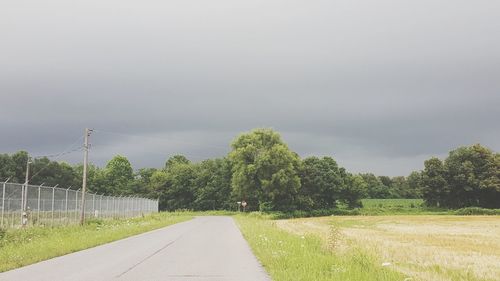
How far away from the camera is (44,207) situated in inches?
1341

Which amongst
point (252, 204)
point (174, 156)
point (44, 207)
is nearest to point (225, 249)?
point (44, 207)

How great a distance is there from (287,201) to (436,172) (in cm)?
3305

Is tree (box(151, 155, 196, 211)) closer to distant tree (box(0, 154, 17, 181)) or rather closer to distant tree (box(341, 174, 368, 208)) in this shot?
distant tree (box(0, 154, 17, 181))

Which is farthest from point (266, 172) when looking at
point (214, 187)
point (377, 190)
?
point (377, 190)

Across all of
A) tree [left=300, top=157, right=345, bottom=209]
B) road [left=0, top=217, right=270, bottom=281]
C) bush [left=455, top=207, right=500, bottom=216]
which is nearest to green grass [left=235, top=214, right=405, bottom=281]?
road [left=0, top=217, right=270, bottom=281]

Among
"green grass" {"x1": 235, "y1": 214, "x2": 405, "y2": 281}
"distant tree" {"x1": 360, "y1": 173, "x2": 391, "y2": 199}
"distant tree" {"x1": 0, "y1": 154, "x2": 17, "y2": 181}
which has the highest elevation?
"distant tree" {"x1": 0, "y1": 154, "x2": 17, "y2": 181}

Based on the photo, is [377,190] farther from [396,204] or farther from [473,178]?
[473,178]

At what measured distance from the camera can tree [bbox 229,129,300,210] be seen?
9362 centimetres

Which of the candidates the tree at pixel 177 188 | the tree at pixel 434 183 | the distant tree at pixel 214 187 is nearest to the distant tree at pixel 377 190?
the tree at pixel 434 183

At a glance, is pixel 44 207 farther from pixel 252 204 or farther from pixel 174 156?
pixel 174 156

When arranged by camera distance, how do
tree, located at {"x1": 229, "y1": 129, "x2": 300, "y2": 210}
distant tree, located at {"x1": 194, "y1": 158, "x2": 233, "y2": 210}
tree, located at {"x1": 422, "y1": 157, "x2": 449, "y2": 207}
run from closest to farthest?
tree, located at {"x1": 229, "y1": 129, "x2": 300, "y2": 210} → tree, located at {"x1": 422, "y1": 157, "x2": 449, "y2": 207} → distant tree, located at {"x1": 194, "y1": 158, "x2": 233, "y2": 210}

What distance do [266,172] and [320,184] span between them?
15.5m

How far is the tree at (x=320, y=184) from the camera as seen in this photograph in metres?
105

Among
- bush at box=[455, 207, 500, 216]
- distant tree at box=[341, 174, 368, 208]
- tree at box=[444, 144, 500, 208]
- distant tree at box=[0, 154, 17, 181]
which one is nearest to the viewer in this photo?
bush at box=[455, 207, 500, 216]
